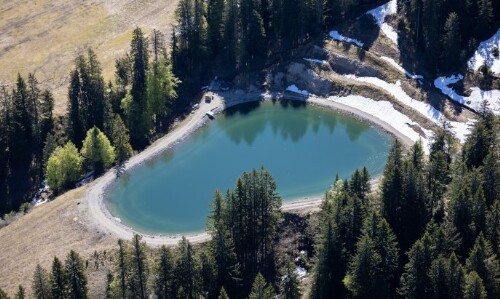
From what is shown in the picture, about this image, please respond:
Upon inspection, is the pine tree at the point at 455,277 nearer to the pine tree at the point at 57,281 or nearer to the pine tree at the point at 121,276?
the pine tree at the point at 121,276

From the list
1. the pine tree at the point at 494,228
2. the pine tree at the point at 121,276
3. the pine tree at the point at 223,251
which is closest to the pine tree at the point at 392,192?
the pine tree at the point at 494,228

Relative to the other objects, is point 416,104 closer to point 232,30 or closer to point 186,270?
point 232,30

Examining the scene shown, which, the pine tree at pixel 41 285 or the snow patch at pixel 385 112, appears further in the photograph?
the snow patch at pixel 385 112

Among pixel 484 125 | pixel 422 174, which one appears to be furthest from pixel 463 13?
pixel 422 174

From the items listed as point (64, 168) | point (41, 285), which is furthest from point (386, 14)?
point (41, 285)

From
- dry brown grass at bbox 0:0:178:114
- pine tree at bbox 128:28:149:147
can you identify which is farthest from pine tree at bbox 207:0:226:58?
dry brown grass at bbox 0:0:178:114

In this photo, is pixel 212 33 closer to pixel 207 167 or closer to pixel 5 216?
pixel 207 167
